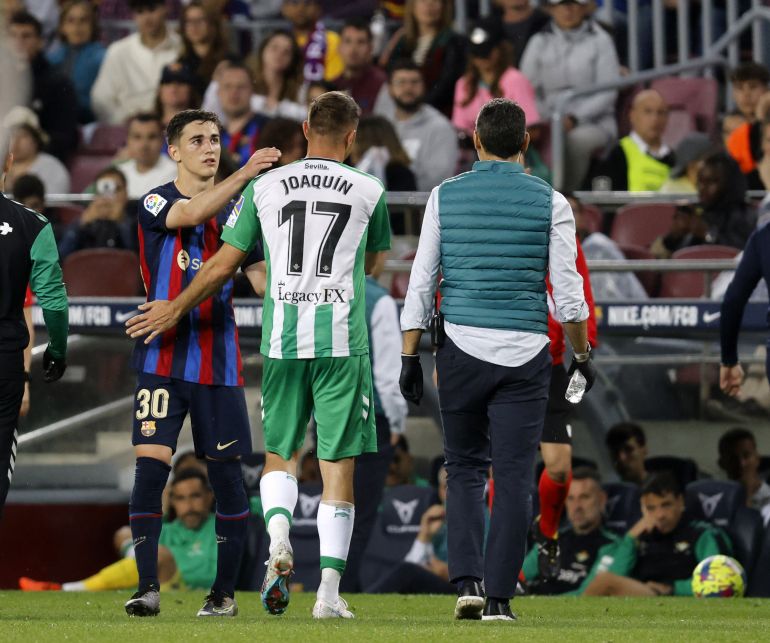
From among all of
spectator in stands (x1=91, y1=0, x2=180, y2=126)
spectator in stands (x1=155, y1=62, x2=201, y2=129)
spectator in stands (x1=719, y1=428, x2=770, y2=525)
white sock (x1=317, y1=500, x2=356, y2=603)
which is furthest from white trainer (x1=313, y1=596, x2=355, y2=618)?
spectator in stands (x1=91, y1=0, x2=180, y2=126)

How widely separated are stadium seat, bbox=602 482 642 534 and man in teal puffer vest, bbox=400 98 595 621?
437cm

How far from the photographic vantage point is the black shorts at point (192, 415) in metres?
6.97

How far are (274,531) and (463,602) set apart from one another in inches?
31.0

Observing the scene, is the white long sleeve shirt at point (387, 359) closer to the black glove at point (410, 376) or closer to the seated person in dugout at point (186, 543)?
the black glove at point (410, 376)

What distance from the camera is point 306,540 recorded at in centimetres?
1120

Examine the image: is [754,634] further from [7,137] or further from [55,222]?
[7,137]

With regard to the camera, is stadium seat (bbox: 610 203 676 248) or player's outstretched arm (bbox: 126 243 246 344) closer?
player's outstretched arm (bbox: 126 243 246 344)

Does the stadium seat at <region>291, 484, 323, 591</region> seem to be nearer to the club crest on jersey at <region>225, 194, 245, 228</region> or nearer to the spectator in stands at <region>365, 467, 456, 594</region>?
the spectator in stands at <region>365, 467, 456, 594</region>

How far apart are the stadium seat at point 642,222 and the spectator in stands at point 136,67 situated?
4.87m

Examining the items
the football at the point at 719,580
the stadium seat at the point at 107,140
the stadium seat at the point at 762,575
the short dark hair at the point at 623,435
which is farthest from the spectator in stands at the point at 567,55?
the football at the point at 719,580

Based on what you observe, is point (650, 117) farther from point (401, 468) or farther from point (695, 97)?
point (401, 468)

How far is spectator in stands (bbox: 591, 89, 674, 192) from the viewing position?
44.7ft

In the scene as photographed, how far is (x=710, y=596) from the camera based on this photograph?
968 centimetres

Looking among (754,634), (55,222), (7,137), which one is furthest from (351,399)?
(7,137)
